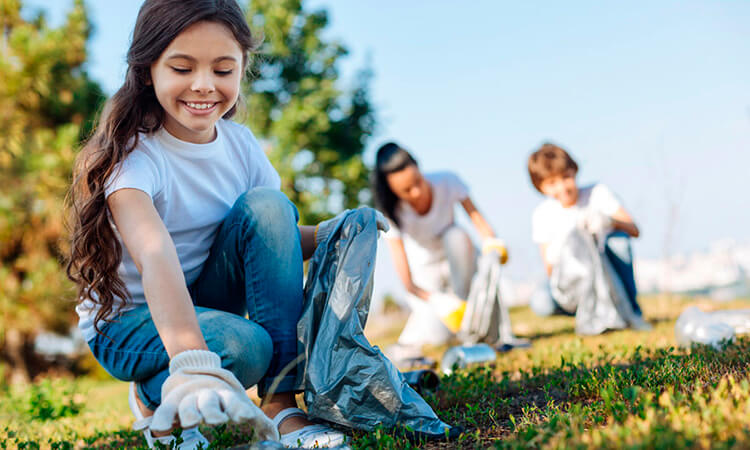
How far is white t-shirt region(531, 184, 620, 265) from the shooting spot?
4.96 metres

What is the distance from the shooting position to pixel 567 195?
5.05 meters

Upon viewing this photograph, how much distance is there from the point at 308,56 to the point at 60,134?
223 inches

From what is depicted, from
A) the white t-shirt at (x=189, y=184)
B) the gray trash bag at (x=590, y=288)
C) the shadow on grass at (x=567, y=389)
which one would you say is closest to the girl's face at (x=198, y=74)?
the white t-shirt at (x=189, y=184)

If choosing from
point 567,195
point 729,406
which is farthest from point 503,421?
point 567,195

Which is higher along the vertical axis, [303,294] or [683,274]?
[303,294]

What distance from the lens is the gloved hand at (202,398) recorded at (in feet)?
4.83

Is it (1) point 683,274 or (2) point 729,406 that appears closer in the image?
(2) point 729,406

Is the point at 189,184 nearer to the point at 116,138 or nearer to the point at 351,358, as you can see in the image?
the point at 116,138

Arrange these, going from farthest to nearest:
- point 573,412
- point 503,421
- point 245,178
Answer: point 245,178, point 503,421, point 573,412

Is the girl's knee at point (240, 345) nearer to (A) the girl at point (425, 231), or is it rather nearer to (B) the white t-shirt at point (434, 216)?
(A) the girl at point (425, 231)

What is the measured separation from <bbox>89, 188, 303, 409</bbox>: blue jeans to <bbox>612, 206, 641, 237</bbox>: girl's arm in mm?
3387

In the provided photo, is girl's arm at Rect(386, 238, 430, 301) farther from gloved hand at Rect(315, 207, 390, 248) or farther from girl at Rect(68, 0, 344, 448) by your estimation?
girl at Rect(68, 0, 344, 448)

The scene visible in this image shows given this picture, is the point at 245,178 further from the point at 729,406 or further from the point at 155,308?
the point at 729,406

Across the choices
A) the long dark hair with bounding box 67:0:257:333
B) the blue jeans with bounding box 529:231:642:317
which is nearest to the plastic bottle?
the blue jeans with bounding box 529:231:642:317
